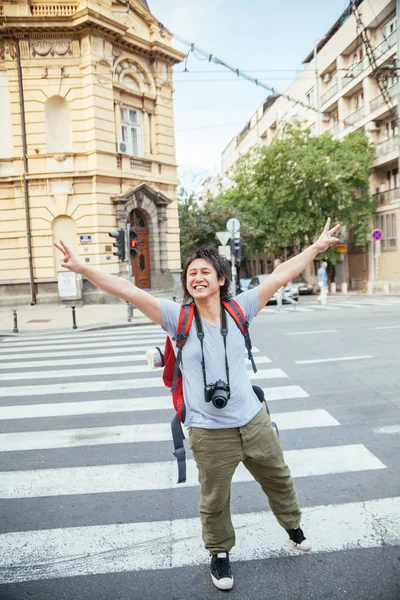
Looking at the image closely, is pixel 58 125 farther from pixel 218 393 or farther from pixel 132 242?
pixel 218 393

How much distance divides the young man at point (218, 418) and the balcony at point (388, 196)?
1178 inches

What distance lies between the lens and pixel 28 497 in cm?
384

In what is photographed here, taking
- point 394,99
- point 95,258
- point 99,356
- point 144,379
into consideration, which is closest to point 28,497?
point 144,379

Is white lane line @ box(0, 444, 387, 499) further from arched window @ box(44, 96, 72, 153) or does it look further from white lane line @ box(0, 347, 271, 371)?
arched window @ box(44, 96, 72, 153)

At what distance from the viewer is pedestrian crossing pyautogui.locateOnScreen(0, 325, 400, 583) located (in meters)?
3.02

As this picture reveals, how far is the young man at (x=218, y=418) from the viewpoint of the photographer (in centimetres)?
271

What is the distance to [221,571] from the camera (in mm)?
2703

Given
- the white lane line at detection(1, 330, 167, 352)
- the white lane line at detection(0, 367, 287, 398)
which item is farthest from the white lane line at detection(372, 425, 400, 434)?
the white lane line at detection(1, 330, 167, 352)

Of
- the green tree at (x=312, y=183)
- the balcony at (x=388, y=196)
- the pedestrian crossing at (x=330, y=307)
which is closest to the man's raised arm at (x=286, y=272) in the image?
the pedestrian crossing at (x=330, y=307)

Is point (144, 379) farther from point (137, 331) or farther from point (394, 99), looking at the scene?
point (394, 99)

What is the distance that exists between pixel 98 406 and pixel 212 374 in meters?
3.85

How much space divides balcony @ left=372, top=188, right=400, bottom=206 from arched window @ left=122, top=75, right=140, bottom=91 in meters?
16.4

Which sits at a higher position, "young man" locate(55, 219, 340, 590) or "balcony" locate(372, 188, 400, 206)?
"balcony" locate(372, 188, 400, 206)

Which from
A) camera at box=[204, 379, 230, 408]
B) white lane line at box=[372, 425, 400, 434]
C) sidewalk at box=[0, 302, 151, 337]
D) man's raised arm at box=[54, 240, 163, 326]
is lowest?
white lane line at box=[372, 425, 400, 434]
